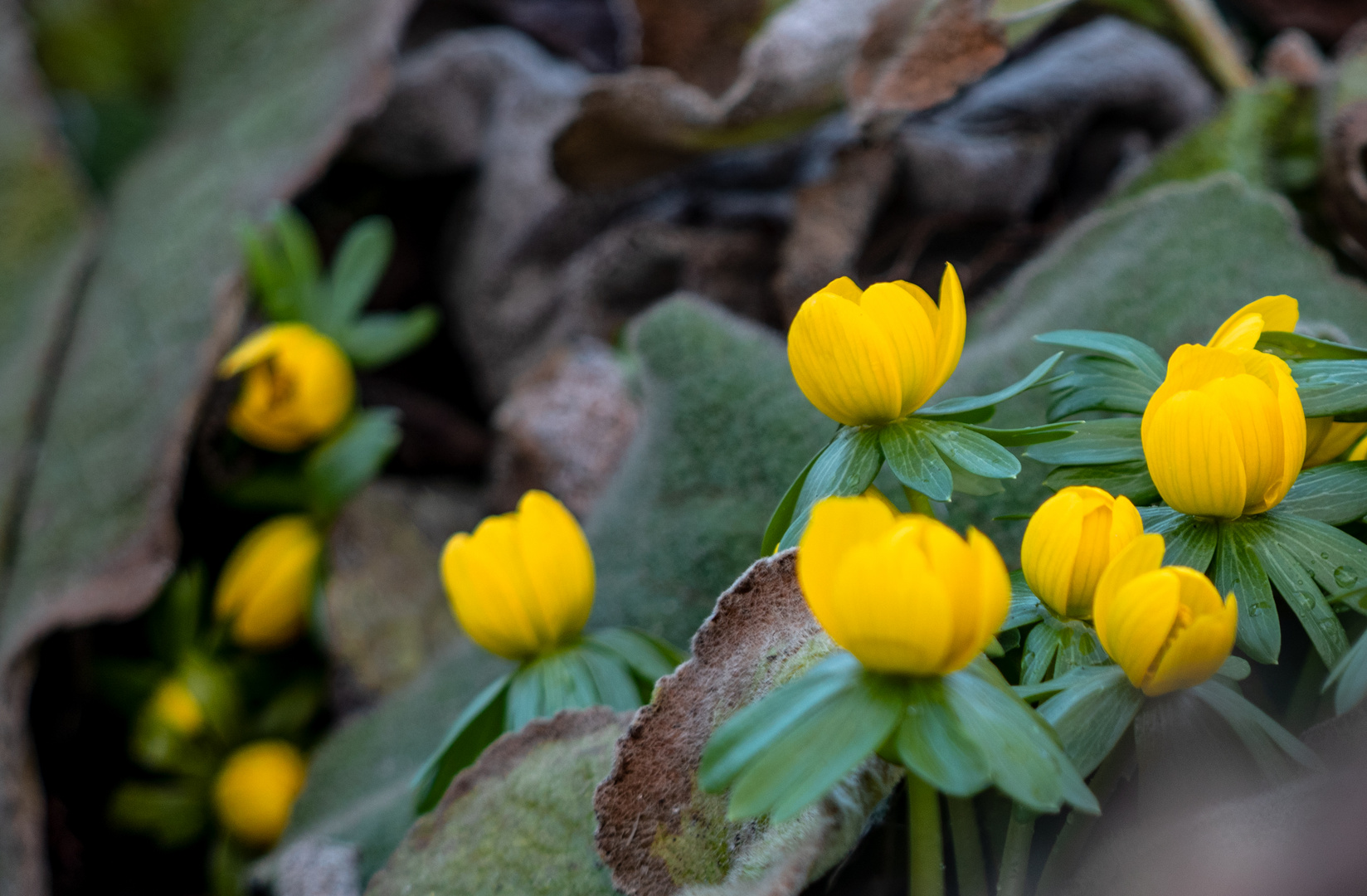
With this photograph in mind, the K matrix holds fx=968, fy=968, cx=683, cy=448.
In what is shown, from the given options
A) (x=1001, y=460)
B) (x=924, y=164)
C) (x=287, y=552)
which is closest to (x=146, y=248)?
(x=287, y=552)

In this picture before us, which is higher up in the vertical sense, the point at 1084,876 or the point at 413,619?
the point at 1084,876

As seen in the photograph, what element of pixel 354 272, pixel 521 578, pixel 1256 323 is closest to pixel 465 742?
pixel 521 578

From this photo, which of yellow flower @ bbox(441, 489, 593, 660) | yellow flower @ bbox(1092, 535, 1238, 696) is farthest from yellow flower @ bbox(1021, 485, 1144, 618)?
yellow flower @ bbox(441, 489, 593, 660)

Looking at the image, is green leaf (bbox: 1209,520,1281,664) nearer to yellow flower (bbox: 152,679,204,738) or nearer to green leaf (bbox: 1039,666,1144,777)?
green leaf (bbox: 1039,666,1144,777)

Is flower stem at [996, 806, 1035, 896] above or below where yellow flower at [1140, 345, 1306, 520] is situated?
below

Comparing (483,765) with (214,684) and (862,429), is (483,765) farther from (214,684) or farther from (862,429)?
(214,684)
